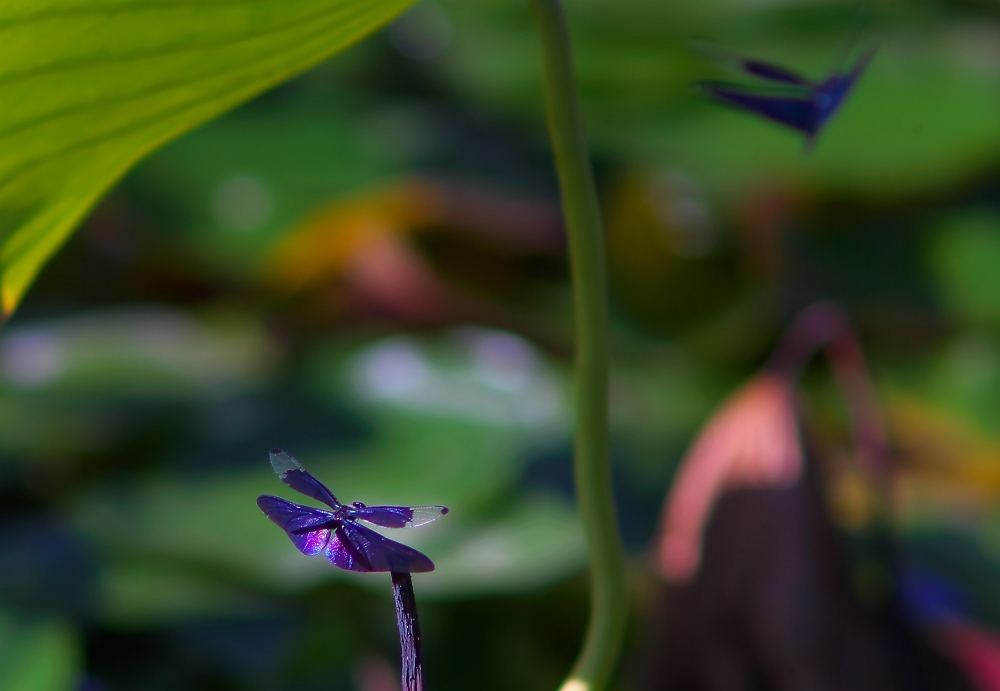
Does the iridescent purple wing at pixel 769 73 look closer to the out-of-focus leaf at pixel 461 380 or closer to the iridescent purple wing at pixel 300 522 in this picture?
the iridescent purple wing at pixel 300 522

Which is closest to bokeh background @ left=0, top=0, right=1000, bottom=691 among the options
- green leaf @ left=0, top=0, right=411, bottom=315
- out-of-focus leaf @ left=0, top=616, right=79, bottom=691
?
out-of-focus leaf @ left=0, top=616, right=79, bottom=691

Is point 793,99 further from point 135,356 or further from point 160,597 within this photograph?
point 135,356

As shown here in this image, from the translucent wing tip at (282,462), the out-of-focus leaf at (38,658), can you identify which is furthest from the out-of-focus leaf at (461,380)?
the translucent wing tip at (282,462)

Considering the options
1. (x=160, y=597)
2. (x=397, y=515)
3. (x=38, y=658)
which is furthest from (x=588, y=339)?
(x=160, y=597)

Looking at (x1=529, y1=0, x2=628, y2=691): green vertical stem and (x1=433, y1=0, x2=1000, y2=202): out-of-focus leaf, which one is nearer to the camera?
(x1=529, y1=0, x2=628, y2=691): green vertical stem

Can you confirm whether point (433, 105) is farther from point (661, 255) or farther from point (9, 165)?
point (9, 165)

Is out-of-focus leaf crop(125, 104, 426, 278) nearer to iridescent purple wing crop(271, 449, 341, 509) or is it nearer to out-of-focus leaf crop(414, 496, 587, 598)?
out-of-focus leaf crop(414, 496, 587, 598)

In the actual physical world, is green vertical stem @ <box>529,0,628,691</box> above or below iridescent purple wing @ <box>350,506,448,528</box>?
above
